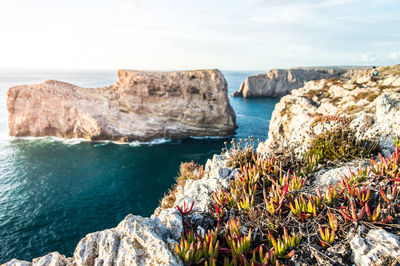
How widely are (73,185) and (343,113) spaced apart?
28.4 meters

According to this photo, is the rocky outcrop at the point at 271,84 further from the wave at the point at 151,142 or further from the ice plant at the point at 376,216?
the ice plant at the point at 376,216

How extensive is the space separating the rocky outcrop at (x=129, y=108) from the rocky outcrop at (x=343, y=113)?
27065 mm

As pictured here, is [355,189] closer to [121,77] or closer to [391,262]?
[391,262]

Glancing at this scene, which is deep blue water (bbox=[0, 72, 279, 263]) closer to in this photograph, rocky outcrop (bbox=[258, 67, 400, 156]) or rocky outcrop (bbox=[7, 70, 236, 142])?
rocky outcrop (bbox=[7, 70, 236, 142])

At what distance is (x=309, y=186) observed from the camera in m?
6.82

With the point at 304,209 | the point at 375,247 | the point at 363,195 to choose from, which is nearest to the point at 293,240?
the point at 304,209

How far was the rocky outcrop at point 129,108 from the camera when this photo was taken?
4394 cm

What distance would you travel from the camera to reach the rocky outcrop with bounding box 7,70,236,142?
43.9 meters

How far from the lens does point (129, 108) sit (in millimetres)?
45688

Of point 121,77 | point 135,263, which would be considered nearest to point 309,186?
point 135,263

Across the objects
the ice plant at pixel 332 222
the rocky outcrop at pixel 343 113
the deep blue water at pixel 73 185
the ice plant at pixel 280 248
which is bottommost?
the deep blue water at pixel 73 185

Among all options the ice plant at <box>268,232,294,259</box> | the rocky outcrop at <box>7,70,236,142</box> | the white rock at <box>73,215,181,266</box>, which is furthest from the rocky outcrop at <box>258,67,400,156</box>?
the rocky outcrop at <box>7,70,236,142</box>

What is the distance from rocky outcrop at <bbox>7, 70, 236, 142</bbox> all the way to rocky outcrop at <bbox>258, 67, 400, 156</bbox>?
27065 mm

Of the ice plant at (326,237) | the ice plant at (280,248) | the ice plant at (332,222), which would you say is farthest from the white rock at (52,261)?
the ice plant at (332,222)
